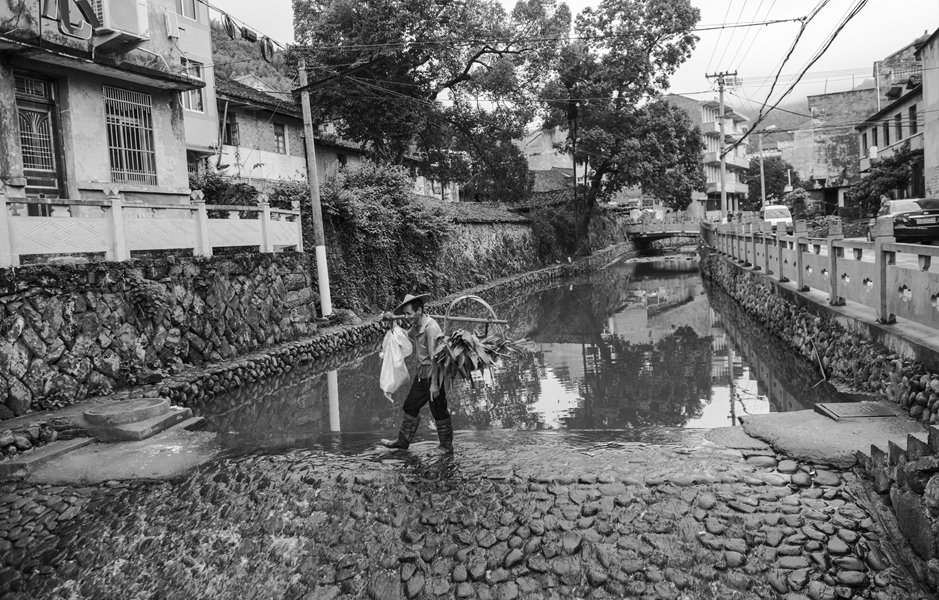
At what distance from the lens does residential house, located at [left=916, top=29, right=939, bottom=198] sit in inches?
1084

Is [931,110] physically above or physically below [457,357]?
above

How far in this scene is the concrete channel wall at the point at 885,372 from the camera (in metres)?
4.80

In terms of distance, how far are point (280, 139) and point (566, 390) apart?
23033 millimetres

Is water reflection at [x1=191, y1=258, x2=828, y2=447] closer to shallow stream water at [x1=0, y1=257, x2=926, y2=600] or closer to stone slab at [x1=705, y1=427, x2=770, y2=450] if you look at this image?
shallow stream water at [x1=0, y1=257, x2=926, y2=600]

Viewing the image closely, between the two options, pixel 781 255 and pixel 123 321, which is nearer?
pixel 123 321

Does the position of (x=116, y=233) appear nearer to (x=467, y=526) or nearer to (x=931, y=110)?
(x=467, y=526)

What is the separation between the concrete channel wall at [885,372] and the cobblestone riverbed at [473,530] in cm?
34

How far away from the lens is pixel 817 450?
6469 mm

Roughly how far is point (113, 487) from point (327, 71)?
75.3 ft

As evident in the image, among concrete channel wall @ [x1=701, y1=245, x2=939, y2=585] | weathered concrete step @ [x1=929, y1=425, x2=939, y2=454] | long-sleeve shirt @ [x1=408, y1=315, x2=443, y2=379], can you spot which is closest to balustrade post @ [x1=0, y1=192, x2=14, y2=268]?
long-sleeve shirt @ [x1=408, y1=315, x2=443, y2=379]

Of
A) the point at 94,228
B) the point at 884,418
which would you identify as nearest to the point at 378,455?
the point at 884,418

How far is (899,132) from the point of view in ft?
118

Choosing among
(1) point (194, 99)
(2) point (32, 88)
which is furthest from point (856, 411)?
(1) point (194, 99)

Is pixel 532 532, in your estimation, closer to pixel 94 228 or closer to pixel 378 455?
pixel 378 455
